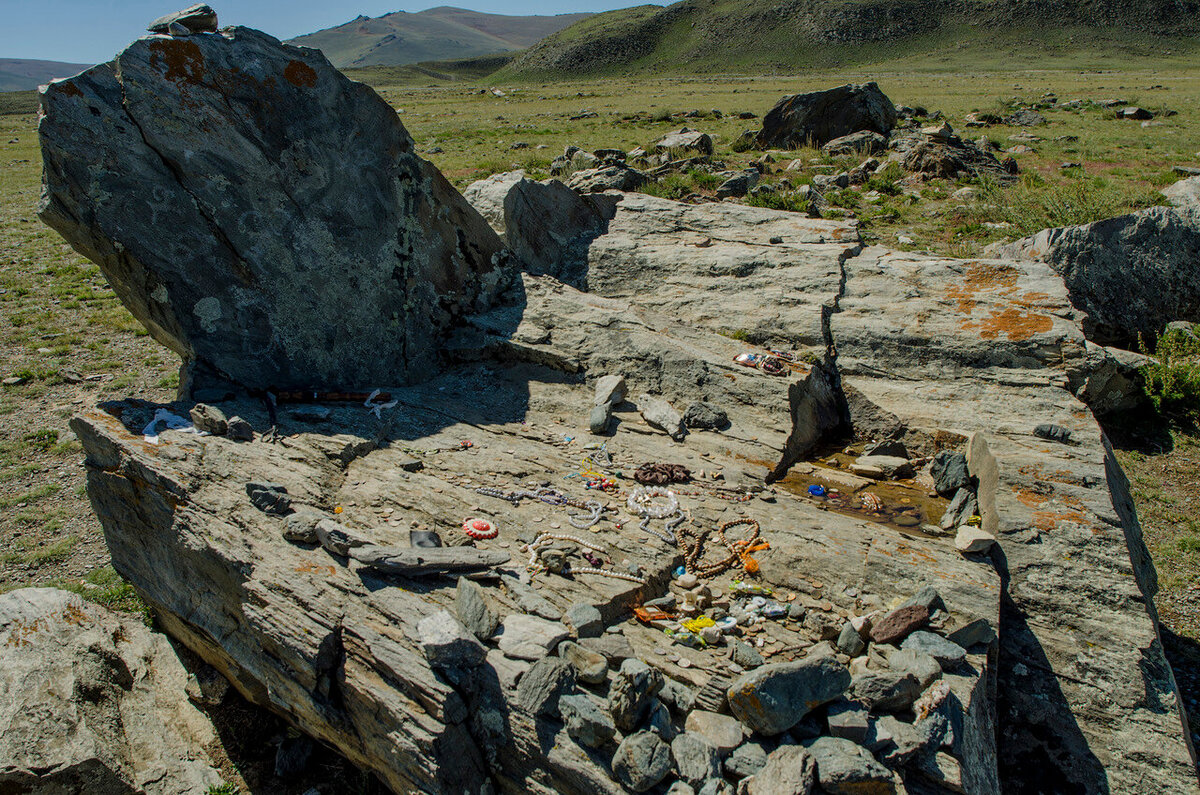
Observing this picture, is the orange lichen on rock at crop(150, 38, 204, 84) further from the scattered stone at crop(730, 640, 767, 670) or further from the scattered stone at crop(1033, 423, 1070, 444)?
the scattered stone at crop(1033, 423, 1070, 444)

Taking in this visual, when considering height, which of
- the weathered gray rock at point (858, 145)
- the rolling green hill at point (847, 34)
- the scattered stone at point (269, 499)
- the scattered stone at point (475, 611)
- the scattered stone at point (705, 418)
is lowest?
the scattered stone at point (475, 611)

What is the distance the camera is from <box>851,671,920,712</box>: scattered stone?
12.7 ft

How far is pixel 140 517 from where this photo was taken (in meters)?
5.82

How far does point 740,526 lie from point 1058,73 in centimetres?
6360

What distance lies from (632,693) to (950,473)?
421 cm

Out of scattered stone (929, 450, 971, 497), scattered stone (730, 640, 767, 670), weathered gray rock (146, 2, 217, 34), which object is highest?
weathered gray rock (146, 2, 217, 34)

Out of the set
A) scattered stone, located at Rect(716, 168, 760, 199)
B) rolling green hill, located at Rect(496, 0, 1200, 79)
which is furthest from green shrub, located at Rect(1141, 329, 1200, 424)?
rolling green hill, located at Rect(496, 0, 1200, 79)

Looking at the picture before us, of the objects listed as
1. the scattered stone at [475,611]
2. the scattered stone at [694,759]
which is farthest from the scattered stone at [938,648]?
the scattered stone at [475,611]

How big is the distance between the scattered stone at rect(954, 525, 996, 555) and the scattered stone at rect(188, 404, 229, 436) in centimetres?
621

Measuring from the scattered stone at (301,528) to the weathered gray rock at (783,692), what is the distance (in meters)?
3.05

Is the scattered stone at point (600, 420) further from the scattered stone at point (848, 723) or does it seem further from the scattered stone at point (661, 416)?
the scattered stone at point (848, 723)

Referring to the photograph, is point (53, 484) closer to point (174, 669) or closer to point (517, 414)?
point (174, 669)

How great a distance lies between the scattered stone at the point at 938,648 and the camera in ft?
14.0

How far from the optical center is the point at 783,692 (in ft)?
12.2
